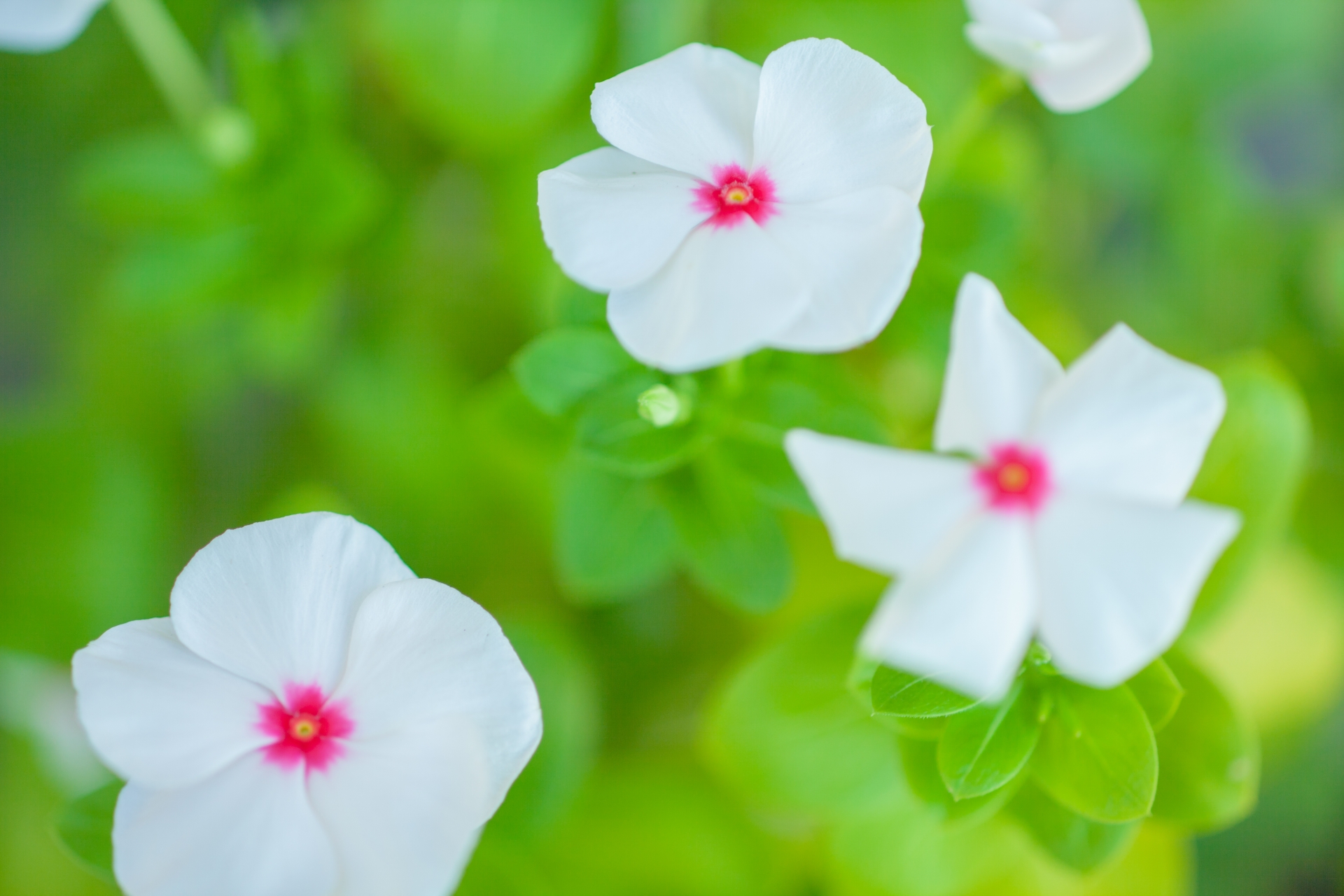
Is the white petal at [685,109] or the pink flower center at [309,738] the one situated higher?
the white petal at [685,109]

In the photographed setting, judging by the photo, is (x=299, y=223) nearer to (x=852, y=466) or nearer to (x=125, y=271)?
(x=125, y=271)

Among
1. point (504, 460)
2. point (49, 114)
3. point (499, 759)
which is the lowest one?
point (504, 460)

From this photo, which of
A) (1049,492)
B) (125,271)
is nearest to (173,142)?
(125,271)

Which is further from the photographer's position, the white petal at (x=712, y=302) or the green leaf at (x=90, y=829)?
the green leaf at (x=90, y=829)

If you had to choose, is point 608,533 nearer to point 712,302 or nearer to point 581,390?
point 581,390

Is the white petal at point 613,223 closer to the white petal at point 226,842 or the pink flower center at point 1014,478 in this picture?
the pink flower center at point 1014,478

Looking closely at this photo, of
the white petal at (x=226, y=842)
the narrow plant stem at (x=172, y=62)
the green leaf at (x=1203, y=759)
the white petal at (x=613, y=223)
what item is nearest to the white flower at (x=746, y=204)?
the white petal at (x=613, y=223)
